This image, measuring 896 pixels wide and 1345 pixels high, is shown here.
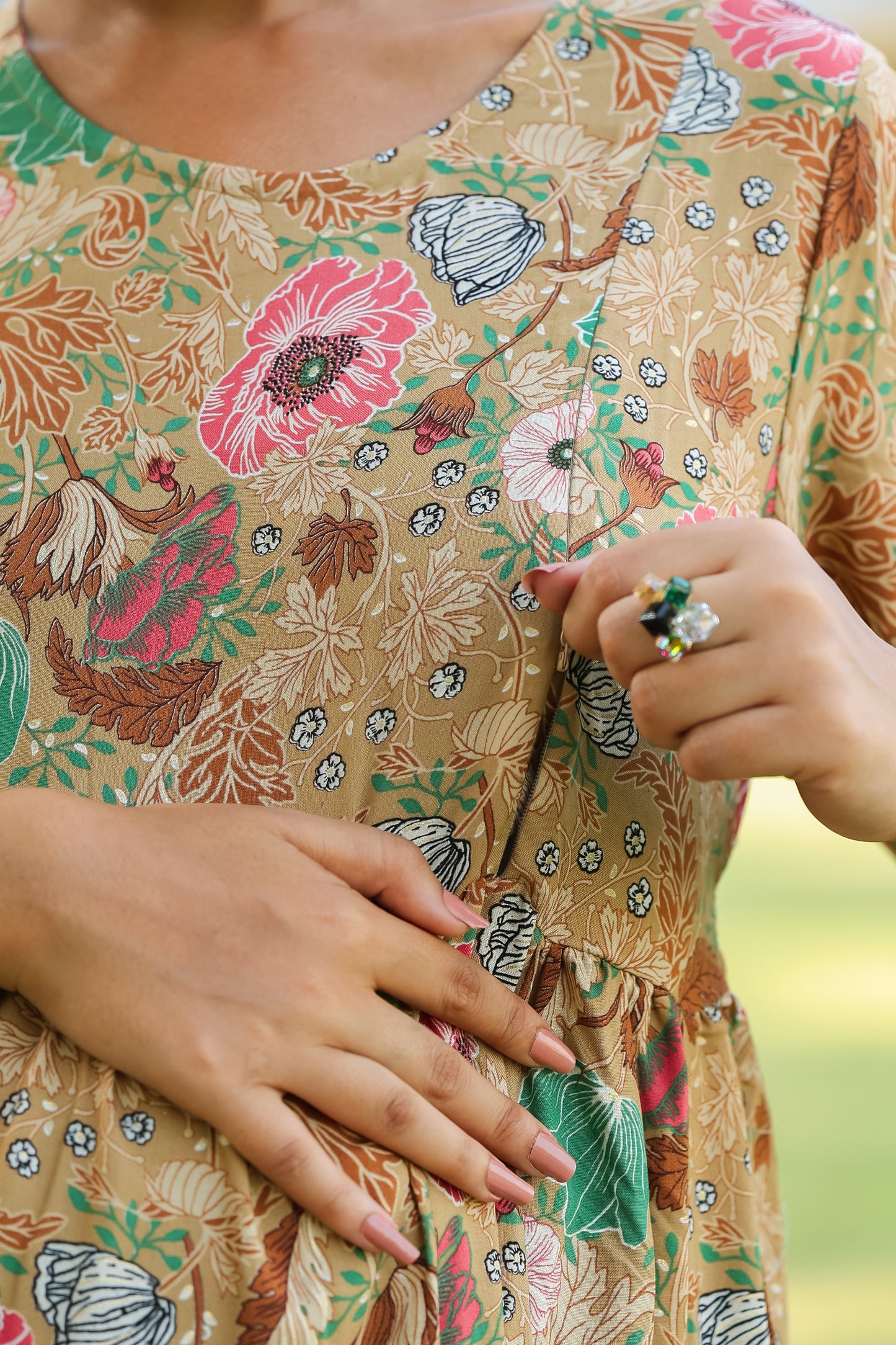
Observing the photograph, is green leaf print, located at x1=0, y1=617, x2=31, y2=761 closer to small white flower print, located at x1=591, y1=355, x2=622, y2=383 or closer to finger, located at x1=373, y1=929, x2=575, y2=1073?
finger, located at x1=373, y1=929, x2=575, y2=1073

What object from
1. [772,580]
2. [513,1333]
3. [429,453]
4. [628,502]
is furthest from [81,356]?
[513,1333]

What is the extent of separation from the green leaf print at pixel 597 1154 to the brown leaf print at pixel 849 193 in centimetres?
54

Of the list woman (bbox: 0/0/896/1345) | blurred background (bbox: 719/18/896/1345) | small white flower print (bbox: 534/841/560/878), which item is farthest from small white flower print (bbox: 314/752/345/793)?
blurred background (bbox: 719/18/896/1345)

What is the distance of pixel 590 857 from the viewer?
0.71 m

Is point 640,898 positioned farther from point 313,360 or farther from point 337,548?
point 313,360

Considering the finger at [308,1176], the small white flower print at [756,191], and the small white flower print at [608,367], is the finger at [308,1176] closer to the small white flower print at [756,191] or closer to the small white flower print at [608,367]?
the small white flower print at [608,367]

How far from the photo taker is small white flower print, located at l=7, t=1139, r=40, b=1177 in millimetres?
611

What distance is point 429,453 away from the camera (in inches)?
27.9

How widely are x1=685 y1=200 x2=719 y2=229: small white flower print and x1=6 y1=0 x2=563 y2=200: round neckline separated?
0.15 metres

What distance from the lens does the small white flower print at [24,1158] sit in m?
0.61

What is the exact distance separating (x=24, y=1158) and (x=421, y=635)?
13.5 inches

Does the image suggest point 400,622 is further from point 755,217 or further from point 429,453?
point 755,217

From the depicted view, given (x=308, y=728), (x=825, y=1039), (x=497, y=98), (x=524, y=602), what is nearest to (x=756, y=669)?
(x=524, y=602)

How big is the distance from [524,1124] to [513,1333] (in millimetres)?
109
